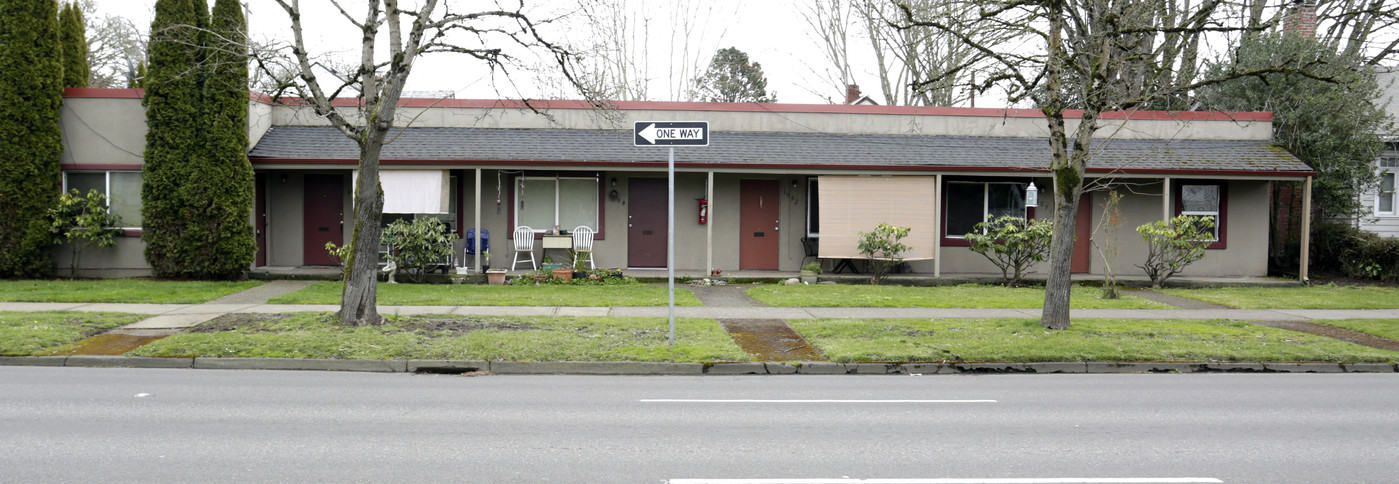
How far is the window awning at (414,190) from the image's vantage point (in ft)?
57.7

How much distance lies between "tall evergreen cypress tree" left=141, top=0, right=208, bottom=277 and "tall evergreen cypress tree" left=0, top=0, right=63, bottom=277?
175 cm

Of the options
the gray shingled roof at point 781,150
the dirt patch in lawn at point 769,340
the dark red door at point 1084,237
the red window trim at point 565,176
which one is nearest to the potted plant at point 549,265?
the red window trim at point 565,176

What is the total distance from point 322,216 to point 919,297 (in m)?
12.1

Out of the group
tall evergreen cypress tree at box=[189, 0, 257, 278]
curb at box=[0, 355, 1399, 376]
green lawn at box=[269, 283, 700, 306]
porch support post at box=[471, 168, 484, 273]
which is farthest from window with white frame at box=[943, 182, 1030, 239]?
tall evergreen cypress tree at box=[189, 0, 257, 278]

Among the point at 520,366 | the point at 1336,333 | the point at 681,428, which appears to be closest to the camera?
the point at 681,428

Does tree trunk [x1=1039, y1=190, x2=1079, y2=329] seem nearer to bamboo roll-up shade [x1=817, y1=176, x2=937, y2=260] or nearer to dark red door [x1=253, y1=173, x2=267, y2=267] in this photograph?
bamboo roll-up shade [x1=817, y1=176, x2=937, y2=260]

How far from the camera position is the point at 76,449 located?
226 inches

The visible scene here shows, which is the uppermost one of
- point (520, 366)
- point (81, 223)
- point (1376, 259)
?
point (81, 223)

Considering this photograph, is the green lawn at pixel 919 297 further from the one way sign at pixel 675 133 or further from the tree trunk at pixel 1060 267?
the one way sign at pixel 675 133

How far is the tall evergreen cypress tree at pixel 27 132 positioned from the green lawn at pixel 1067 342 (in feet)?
45.8

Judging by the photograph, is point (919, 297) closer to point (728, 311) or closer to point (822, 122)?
point (728, 311)

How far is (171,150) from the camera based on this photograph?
1648 centimetres

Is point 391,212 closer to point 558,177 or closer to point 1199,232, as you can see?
point 558,177

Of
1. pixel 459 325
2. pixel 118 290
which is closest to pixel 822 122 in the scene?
pixel 459 325
